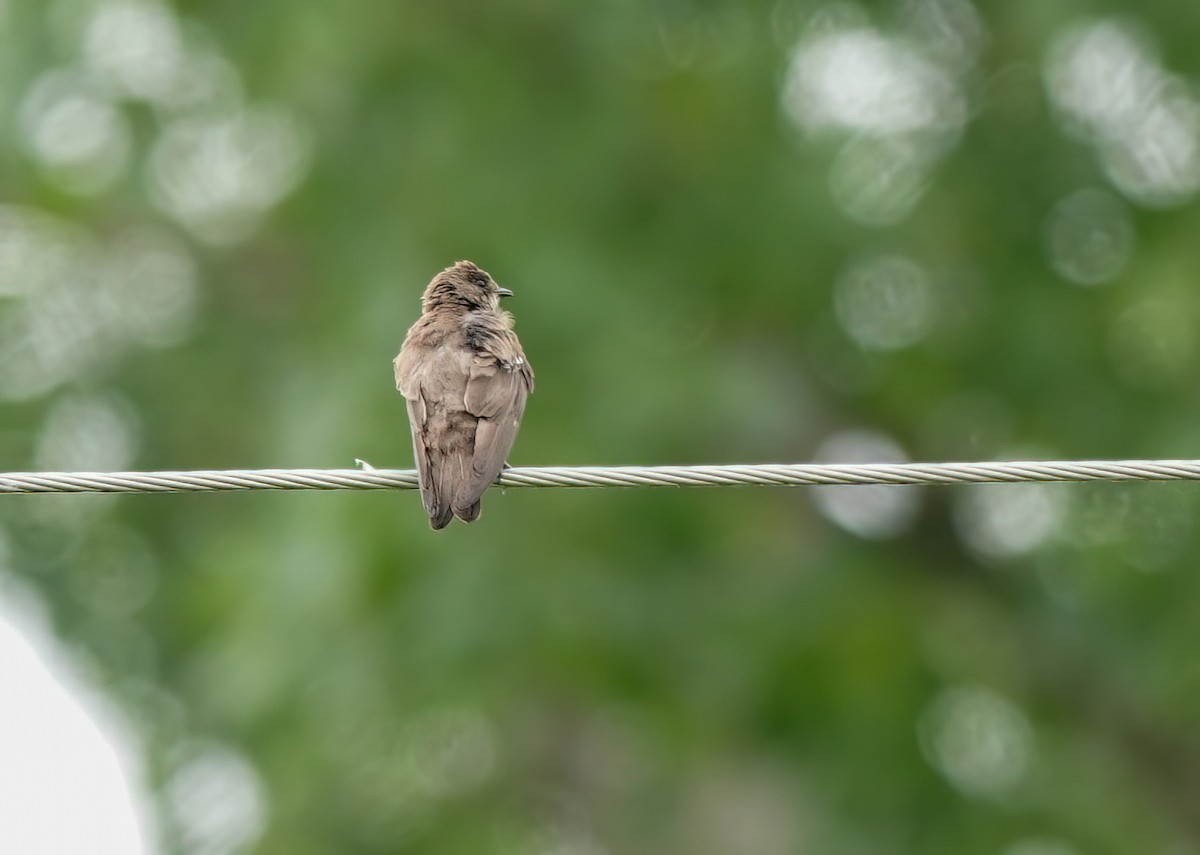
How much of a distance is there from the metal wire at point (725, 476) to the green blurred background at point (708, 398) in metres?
6.17

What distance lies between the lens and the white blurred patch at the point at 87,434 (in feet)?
52.9

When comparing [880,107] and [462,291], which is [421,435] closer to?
[462,291]

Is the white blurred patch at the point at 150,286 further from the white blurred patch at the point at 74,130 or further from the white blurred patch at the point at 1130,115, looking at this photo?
the white blurred patch at the point at 1130,115

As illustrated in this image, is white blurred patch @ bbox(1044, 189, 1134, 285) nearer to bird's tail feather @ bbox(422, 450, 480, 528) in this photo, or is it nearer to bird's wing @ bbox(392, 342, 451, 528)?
bird's wing @ bbox(392, 342, 451, 528)

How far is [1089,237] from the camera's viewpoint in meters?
14.4

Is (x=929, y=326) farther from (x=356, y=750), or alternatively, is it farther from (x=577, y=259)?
(x=356, y=750)

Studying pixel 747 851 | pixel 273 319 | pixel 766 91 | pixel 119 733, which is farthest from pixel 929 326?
pixel 119 733

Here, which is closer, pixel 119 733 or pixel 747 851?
pixel 747 851

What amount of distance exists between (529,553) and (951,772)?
364cm

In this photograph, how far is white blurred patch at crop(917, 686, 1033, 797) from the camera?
1403 cm

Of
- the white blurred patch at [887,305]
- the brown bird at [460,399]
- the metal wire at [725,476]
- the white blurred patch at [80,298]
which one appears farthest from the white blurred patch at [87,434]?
the metal wire at [725,476]

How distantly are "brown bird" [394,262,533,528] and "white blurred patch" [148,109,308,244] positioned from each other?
22.6ft

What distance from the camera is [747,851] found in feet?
50.1

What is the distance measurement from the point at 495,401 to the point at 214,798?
8.69m
